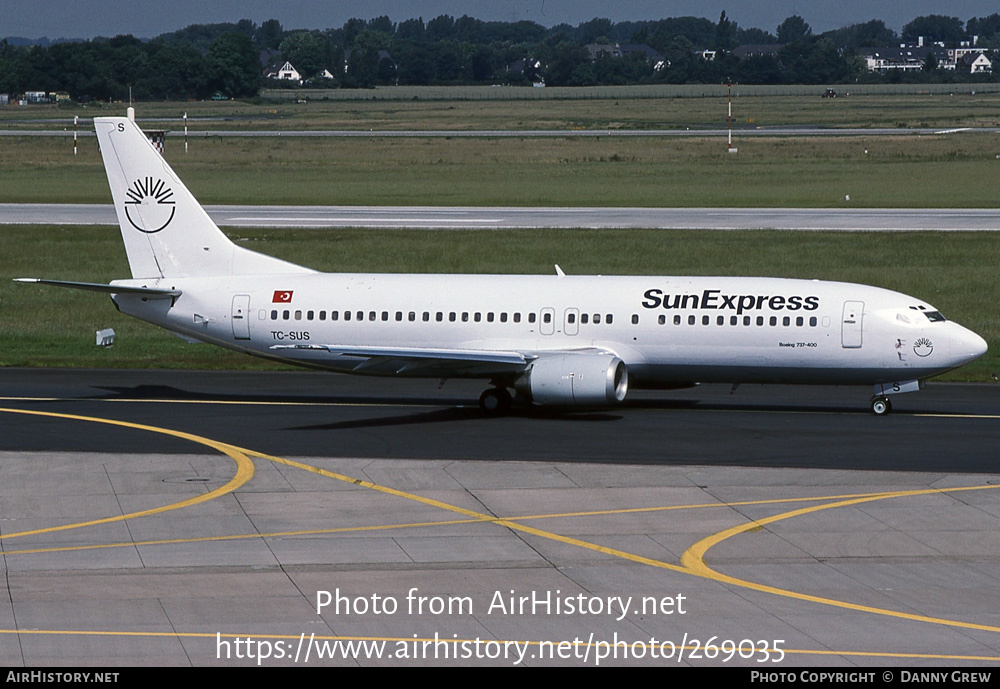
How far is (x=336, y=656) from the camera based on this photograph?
19.3m

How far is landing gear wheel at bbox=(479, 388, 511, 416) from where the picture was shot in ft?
127

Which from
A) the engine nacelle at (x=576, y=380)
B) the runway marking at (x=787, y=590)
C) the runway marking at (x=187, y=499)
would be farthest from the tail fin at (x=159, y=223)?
the runway marking at (x=787, y=590)

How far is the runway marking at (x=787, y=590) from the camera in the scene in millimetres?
21109

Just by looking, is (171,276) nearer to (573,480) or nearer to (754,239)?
(573,480)

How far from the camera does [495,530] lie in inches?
1048

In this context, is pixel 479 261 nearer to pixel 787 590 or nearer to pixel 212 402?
pixel 212 402

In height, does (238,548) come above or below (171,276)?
below

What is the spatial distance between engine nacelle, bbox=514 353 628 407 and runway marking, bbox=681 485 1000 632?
8876 millimetres

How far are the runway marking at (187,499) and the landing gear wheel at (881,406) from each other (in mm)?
16965

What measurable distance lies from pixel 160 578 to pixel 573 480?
10.4 metres

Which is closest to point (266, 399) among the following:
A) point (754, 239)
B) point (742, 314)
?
point (742, 314)

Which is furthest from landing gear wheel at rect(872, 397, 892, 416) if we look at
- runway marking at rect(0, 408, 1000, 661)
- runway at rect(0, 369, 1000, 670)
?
runway marking at rect(0, 408, 1000, 661)

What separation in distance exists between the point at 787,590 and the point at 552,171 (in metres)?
99.5

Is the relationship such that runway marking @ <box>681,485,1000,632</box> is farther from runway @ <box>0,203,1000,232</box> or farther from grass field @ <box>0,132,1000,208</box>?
grass field @ <box>0,132,1000,208</box>
